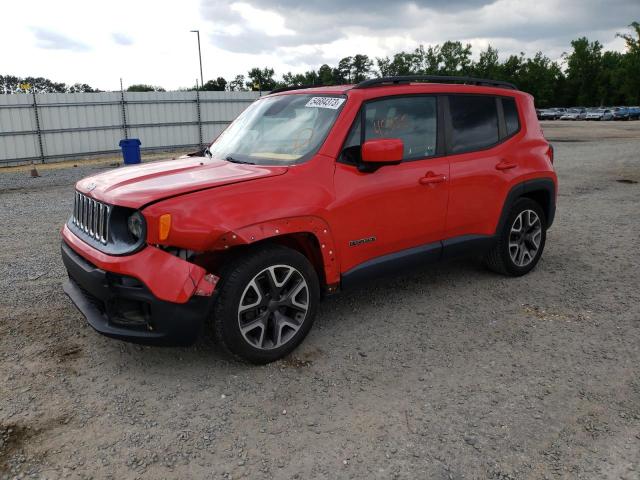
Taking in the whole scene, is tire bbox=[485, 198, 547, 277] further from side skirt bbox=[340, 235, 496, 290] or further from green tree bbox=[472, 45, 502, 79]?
green tree bbox=[472, 45, 502, 79]

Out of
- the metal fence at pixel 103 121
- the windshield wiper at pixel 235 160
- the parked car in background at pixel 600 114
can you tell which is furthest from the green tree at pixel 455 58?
the windshield wiper at pixel 235 160

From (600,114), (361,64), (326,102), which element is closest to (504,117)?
(326,102)

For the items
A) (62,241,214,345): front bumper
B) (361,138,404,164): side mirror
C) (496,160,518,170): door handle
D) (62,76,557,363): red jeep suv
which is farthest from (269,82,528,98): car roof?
(62,241,214,345): front bumper

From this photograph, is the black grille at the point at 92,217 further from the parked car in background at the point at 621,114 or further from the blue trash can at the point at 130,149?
the parked car in background at the point at 621,114

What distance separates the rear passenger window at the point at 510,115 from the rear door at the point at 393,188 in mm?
991

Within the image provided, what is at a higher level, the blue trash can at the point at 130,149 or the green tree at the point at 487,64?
the green tree at the point at 487,64

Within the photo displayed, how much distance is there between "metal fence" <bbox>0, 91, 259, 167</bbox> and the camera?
17.6m

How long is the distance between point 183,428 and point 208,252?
1.02 metres

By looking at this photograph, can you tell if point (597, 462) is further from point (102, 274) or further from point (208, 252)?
point (102, 274)

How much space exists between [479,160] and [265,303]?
2389 mm

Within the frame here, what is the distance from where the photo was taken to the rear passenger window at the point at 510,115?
496 cm

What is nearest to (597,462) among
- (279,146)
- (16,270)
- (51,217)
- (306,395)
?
(306,395)

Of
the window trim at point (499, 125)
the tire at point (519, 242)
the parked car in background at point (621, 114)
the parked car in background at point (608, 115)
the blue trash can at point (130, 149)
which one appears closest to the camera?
the window trim at point (499, 125)

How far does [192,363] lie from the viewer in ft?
11.7
